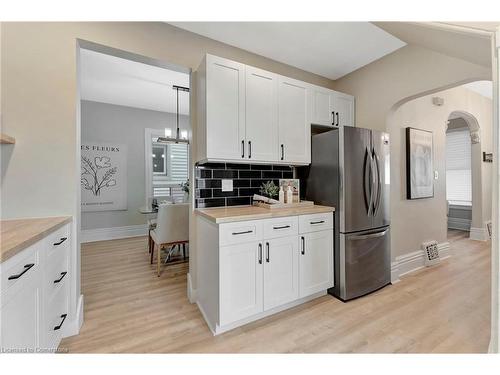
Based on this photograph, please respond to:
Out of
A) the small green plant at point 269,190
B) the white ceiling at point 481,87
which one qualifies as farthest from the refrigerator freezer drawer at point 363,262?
the white ceiling at point 481,87

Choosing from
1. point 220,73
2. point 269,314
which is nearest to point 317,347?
point 269,314

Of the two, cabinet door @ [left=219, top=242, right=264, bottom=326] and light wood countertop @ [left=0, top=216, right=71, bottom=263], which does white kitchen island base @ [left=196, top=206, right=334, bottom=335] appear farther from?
light wood countertop @ [left=0, top=216, right=71, bottom=263]

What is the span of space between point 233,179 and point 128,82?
2659mm

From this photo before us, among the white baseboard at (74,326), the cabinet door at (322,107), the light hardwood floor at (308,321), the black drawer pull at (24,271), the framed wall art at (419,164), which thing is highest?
the cabinet door at (322,107)

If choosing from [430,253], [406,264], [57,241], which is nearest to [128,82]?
[57,241]

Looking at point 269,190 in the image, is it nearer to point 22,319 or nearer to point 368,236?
point 368,236

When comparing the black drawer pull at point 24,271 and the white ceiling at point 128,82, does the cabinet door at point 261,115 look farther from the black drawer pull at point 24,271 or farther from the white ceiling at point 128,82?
the black drawer pull at point 24,271

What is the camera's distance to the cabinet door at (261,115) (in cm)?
211

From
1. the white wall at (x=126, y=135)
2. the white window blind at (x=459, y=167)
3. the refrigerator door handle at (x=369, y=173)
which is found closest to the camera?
the refrigerator door handle at (x=369, y=173)

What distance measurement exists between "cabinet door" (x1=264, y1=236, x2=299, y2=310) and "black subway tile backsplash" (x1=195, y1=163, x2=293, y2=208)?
0.74 meters

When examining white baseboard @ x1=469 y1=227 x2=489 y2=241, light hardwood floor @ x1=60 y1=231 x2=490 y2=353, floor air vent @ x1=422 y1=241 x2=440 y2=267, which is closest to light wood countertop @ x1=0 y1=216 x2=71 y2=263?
light hardwood floor @ x1=60 y1=231 x2=490 y2=353

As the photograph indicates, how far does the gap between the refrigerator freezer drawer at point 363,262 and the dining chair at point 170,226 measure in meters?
2.01

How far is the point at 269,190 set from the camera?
7.89 feet
